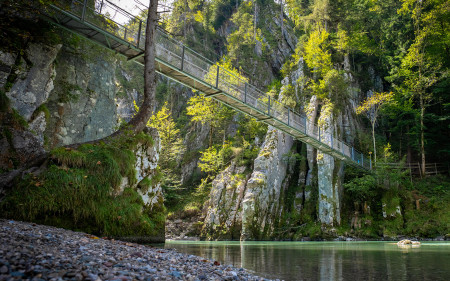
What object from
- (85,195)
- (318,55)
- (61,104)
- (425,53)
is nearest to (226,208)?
(61,104)

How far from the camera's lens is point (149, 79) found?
29.0ft

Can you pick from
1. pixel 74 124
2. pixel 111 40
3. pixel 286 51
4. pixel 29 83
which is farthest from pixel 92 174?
pixel 286 51

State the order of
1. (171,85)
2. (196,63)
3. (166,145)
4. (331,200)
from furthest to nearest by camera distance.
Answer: (171,85) < (166,145) < (331,200) < (196,63)

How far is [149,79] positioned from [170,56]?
209 centimetres

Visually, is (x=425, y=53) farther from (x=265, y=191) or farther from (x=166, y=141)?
(x=166, y=141)

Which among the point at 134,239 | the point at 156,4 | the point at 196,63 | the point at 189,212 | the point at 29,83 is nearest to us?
the point at 134,239

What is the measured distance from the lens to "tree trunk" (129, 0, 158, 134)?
8.38 meters

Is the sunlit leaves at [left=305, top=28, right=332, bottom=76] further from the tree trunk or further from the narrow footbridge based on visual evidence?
the tree trunk

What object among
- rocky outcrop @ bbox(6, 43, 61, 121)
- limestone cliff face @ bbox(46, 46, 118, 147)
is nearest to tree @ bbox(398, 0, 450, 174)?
limestone cliff face @ bbox(46, 46, 118, 147)

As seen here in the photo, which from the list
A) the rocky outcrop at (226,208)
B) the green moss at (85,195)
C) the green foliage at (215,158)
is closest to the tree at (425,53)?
the rocky outcrop at (226,208)

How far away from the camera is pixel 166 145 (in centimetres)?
2339

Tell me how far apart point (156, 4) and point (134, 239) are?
A: 7.43 metres

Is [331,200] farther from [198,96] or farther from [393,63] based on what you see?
[393,63]

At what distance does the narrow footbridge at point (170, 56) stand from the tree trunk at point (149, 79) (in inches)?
33.7
